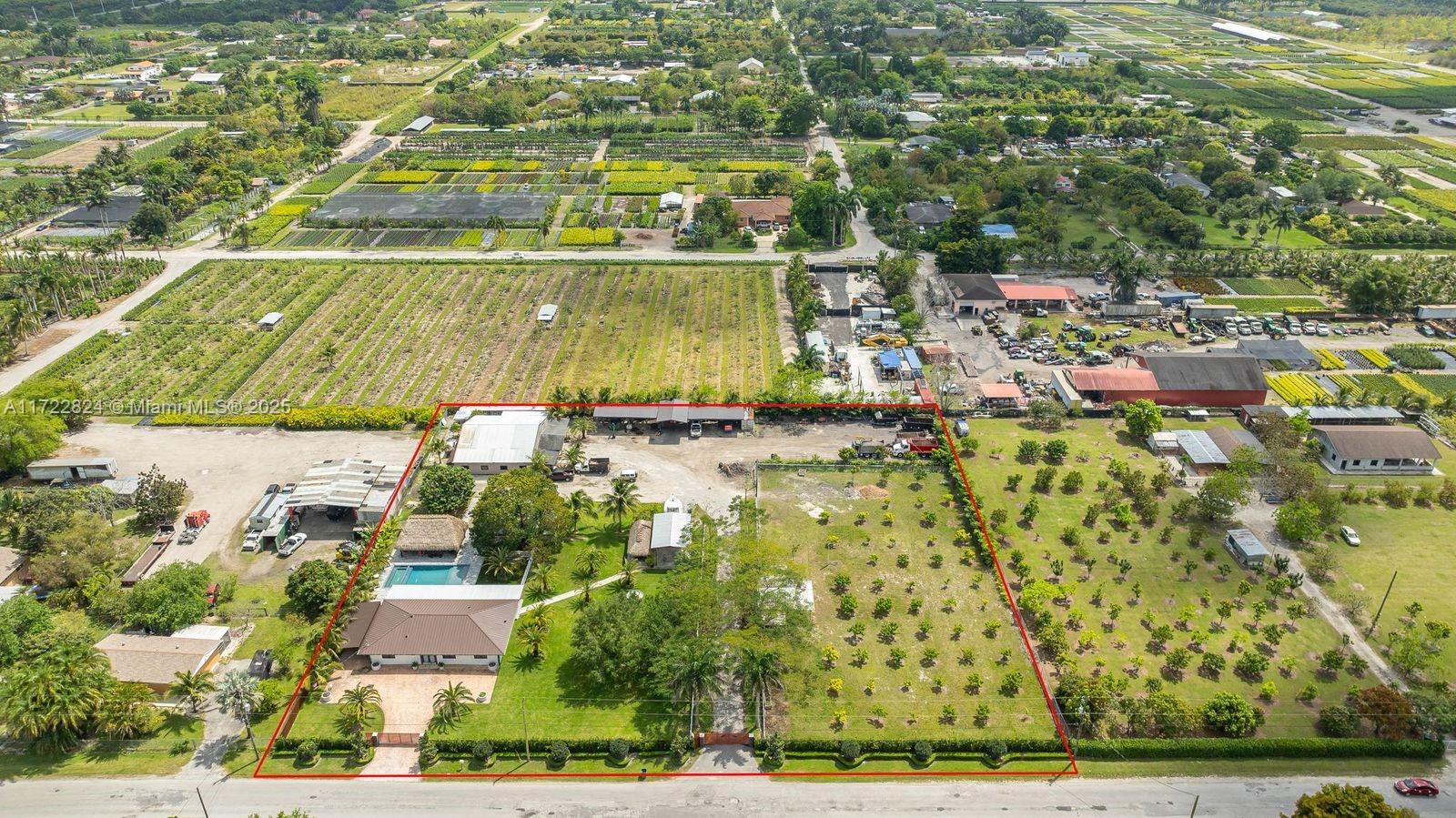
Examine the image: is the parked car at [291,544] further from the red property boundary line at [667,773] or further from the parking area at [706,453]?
the parking area at [706,453]

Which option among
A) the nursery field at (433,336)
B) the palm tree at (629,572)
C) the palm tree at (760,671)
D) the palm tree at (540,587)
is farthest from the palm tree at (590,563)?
the nursery field at (433,336)

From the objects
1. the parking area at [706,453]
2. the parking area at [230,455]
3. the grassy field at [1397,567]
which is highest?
the parking area at [230,455]

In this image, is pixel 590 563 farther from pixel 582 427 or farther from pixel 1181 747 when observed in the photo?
pixel 1181 747

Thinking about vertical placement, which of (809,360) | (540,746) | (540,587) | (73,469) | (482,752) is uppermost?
(73,469)

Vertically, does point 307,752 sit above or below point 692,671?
below

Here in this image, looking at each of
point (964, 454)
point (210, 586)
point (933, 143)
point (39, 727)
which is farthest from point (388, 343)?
point (933, 143)

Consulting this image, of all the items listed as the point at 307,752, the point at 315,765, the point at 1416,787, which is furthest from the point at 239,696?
the point at 1416,787
